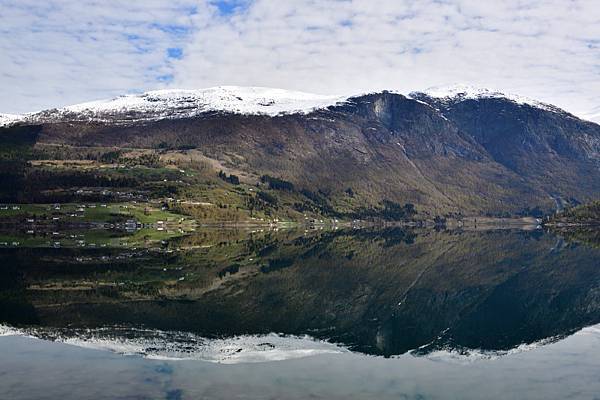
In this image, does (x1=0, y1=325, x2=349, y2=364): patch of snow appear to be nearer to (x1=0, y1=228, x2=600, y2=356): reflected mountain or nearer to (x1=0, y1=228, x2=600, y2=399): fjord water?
(x1=0, y1=228, x2=600, y2=399): fjord water

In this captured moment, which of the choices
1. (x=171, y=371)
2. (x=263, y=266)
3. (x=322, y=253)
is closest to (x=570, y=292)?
(x=263, y=266)

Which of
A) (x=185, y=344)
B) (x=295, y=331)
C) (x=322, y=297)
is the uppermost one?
(x=185, y=344)

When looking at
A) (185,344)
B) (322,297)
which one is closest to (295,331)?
(185,344)

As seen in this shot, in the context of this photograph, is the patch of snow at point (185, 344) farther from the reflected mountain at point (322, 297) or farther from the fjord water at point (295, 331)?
the reflected mountain at point (322, 297)

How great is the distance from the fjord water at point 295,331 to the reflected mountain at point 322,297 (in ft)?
0.66

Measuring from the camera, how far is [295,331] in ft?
133

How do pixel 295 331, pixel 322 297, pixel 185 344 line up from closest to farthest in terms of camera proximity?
pixel 185 344 < pixel 295 331 < pixel 322 297

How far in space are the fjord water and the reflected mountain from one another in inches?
8.0

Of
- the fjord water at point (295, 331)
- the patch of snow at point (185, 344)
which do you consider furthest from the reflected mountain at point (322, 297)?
the patch of snow at point (185, 344)

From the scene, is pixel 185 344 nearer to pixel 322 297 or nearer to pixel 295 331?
pixel 295 331

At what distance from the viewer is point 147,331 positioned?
128 feet

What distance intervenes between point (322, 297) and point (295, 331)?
16456 millimetres

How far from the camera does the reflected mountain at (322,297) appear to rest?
40891 millimetres

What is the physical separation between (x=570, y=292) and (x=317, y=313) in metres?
27.6
